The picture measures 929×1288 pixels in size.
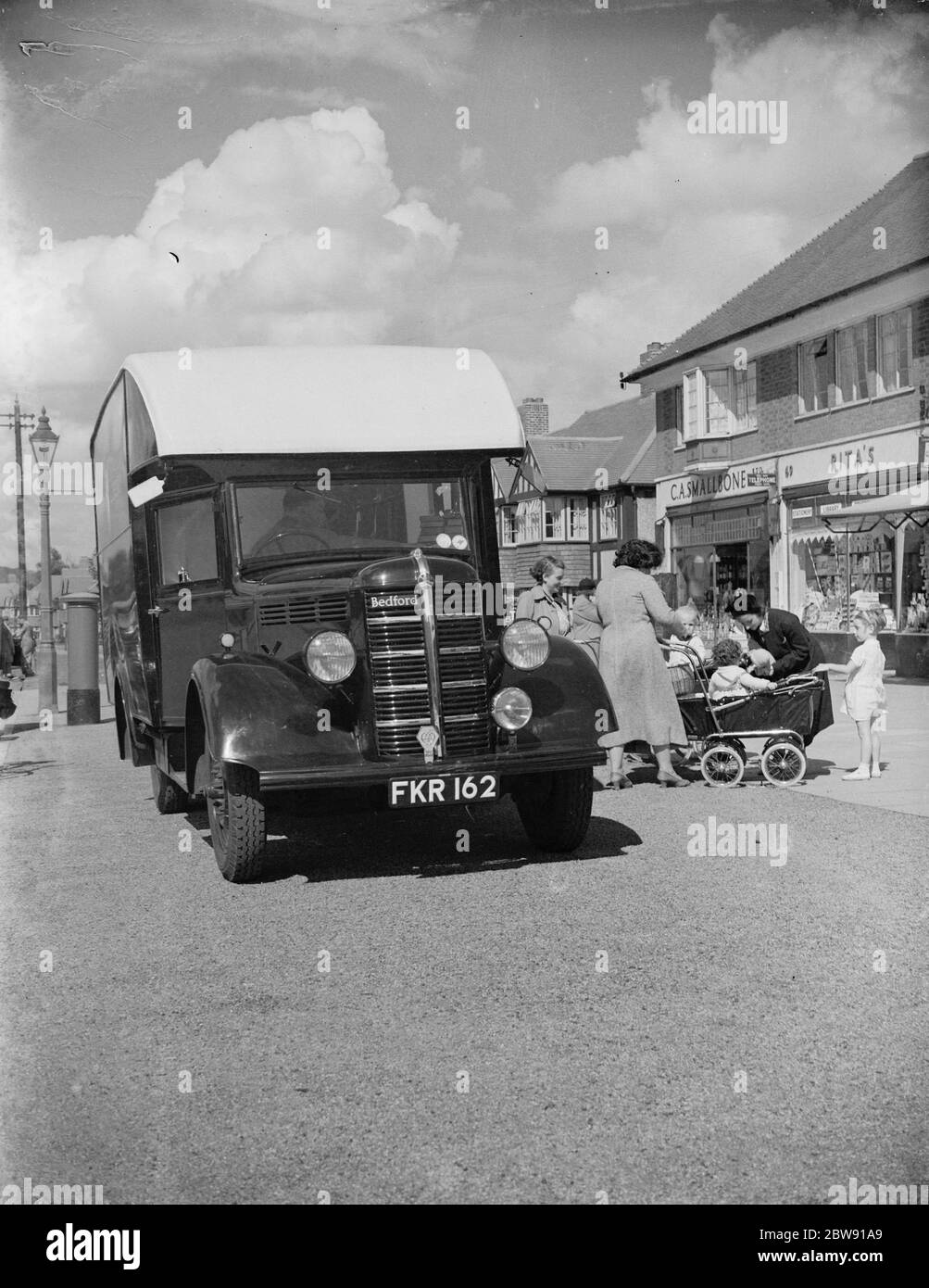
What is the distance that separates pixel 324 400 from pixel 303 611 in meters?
1.41

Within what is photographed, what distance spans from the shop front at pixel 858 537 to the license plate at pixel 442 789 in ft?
46.1

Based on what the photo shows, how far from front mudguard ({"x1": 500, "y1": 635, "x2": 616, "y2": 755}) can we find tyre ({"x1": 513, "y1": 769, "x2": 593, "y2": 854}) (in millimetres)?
332

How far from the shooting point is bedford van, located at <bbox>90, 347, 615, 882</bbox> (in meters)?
6.98

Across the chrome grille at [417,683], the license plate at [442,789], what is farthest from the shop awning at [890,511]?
the license plate at [442,789]

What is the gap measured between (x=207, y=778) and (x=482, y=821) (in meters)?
2.35

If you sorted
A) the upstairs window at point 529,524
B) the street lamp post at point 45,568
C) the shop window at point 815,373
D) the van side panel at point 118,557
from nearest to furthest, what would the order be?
the van side panel at point 118,557 → the street lamp post at point 45,568 → the shop window at point 815,373 → the upstairs window at point 529,524

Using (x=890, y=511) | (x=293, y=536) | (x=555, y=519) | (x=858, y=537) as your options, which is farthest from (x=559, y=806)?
(x=555, y=519)

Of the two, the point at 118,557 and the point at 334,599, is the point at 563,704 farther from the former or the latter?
the point at 118,557

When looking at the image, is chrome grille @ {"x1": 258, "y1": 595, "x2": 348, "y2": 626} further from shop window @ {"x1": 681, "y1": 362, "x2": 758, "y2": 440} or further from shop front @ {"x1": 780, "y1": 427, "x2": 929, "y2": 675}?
shop window @ {"x1": 681, "y1": 362, "x2": 758, "y2": 440}

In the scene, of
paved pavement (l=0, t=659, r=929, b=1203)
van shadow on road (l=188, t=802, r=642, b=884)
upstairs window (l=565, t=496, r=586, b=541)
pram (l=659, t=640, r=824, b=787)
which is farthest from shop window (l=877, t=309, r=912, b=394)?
upstairs window (l=565, t=496, r=586, b=541)

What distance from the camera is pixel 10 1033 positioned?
15.2 ft

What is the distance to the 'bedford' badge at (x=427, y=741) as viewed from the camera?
6.99m

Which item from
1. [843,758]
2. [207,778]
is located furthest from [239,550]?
[843,758]
